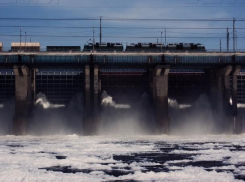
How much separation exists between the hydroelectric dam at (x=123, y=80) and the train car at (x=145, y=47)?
4.04 m

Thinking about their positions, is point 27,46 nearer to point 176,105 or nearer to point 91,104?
point 91,104

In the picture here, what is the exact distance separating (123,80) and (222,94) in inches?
753

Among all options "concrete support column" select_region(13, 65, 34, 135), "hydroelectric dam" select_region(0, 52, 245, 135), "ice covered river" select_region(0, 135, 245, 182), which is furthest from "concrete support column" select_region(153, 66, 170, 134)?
"ice covered river" select_region(0, 135, 245, 182)

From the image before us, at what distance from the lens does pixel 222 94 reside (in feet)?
245

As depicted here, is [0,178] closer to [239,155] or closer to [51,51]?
[239,155]

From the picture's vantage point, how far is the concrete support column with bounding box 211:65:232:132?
7238cm

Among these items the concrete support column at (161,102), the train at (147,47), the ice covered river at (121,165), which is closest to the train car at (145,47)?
the train at (147,47)

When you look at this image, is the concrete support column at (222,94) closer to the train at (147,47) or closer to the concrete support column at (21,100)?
the train at (147,47)

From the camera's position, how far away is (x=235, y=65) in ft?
236

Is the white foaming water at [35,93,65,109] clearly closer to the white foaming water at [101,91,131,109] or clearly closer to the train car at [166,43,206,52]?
the white foaming water at [101,91,131,109]

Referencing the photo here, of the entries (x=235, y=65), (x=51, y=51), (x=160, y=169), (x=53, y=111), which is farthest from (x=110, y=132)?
(x=160, y=169)

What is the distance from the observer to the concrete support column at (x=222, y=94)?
72.4 metres

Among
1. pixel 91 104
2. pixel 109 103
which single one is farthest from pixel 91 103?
pixel 109 103

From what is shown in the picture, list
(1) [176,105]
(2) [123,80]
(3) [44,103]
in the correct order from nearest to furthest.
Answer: (3) [44,103] → (1) [176,105] → (2) [123,80]
